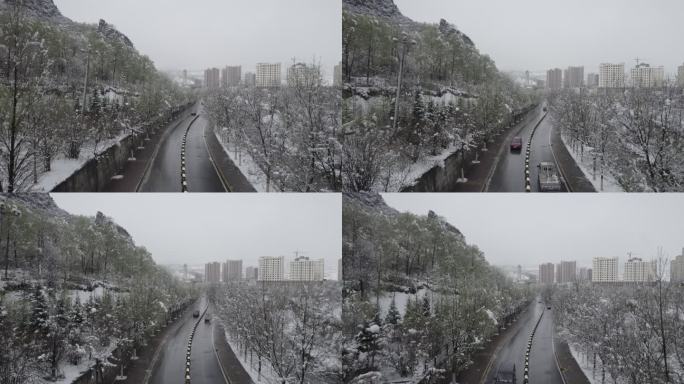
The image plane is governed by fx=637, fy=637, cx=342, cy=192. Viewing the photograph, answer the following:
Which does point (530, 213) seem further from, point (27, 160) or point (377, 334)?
point (27, 160)

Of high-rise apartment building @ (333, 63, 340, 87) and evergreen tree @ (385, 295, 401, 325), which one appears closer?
high-rise apartment building @ (333, 63, 340, 87)

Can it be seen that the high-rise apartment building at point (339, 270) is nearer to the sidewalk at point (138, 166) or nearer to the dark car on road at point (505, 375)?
the dark car on road at point (505, 375)

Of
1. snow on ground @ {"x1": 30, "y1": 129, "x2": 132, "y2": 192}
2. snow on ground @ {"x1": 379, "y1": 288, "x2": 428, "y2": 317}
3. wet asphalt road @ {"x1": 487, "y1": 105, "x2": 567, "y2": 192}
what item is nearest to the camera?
snow on ground @ {"x1": 30, "y1": 129, "x2": 132, "y2": 192}

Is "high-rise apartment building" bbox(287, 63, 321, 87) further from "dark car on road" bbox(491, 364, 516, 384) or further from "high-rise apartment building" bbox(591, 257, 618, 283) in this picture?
"dark car on road" bbox(491, 364, 516, 384)

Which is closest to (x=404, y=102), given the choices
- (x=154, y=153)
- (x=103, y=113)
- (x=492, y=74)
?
(x=492, y=74)

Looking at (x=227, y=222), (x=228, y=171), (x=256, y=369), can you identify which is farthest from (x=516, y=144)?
(x=256, y=369)

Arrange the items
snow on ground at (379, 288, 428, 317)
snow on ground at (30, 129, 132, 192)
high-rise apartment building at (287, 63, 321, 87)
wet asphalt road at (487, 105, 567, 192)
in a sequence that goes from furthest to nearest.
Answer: snow on ground at (379, 288, 428, 317) → high-rise apartment building at (287, 63, 321, 87) → wet asphalt road at (487, 105, 567, 192) → snow on ground at (30, 129, 132, 192)

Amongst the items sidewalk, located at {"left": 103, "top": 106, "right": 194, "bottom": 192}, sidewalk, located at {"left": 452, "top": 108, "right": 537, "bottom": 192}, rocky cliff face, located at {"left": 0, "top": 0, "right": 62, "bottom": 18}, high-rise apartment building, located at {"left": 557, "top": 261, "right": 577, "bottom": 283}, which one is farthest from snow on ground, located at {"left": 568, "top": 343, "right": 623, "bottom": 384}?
rocky cliff face, located at {"left": 0, "top": 0, "right": 62, "bottom": 18}
